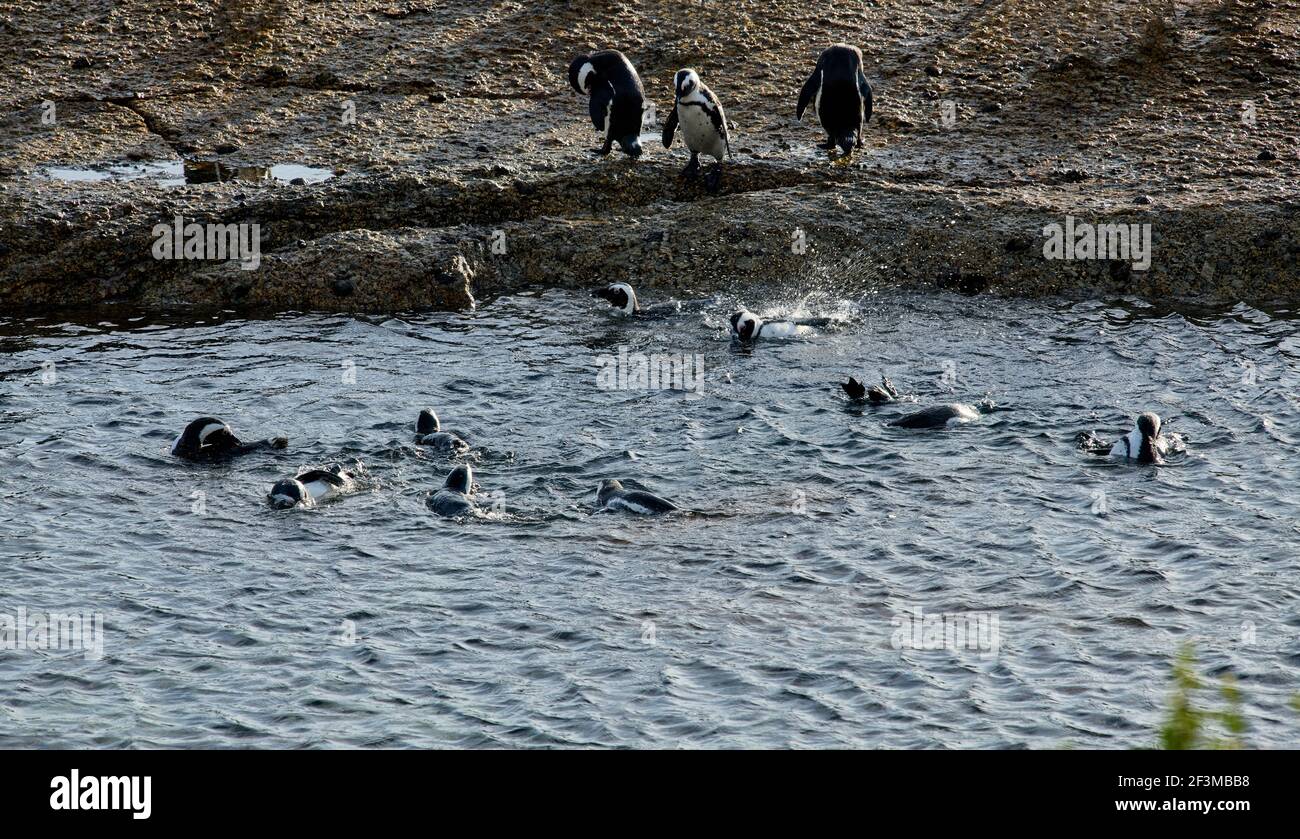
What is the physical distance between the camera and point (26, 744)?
20.6 feet

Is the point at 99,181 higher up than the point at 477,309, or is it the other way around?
the point at 99,181

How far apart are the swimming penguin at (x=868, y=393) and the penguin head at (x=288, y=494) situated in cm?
407

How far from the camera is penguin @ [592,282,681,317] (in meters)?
12.8

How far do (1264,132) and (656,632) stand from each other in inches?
441

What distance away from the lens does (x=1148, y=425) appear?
955 cm

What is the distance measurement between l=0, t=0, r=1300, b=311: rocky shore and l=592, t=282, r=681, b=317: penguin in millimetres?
784

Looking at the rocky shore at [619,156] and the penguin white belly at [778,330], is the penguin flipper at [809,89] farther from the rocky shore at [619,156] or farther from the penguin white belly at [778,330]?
the penguin white belly at [778,330]

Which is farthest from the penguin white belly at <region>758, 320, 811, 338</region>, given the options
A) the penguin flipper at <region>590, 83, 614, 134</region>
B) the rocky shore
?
the penguin flipper at <region>590, 83, 614, 134</region>

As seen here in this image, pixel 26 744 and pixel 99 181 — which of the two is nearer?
pixel 26 744

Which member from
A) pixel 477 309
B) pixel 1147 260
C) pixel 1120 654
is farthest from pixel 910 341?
pixel 1120 654

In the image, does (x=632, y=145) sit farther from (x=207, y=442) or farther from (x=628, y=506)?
(x=628, y=506)

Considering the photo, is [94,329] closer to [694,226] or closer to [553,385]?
[553,385]

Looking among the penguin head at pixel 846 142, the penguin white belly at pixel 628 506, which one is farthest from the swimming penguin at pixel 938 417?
the penguin head at pixel 846 142

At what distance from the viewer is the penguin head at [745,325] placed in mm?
12133
